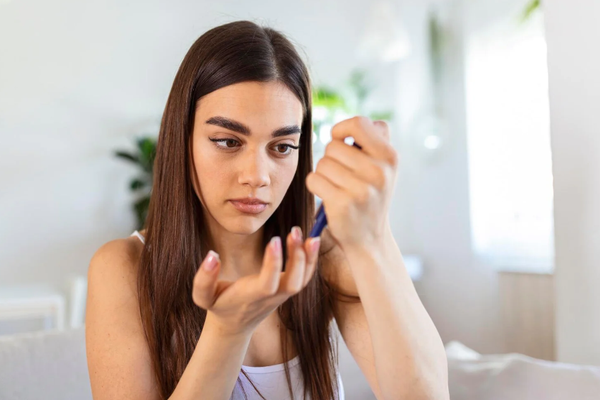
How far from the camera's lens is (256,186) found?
0.89m

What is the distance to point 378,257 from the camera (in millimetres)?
699

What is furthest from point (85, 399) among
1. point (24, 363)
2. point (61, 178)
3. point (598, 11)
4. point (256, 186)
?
point (61, 178)

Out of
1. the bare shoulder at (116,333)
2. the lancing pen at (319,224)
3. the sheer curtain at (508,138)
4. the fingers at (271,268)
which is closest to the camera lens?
the fingers at (271,268)

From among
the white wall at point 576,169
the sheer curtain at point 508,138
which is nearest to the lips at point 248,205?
the white wall at point 576,169

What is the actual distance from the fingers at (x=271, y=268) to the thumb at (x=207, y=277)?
5 centimetres

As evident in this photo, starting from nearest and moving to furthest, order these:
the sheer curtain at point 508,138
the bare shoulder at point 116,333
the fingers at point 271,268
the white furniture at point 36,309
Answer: the fingers at point 271,268 → the bare shoulder at point 116,333 → the white furniture at point 36,309 → the sheer curtain at point 508,138

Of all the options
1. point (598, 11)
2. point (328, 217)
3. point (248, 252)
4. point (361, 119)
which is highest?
point (598, 11)

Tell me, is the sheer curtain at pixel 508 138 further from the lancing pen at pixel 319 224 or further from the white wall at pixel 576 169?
the lancing pen at pixel 319 224

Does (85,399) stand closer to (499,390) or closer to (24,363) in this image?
(24,363)

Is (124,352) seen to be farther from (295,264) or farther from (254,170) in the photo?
(295,264)

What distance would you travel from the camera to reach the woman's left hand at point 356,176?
23.3 inches

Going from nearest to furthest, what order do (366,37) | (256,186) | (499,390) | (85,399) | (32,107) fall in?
(256,186) < (499,390) < (85,399) < (32,107) < (366,37)

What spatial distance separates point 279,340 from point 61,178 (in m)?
2.36

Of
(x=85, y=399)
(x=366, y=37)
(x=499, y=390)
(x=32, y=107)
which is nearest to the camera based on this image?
(x=499, y=390)
